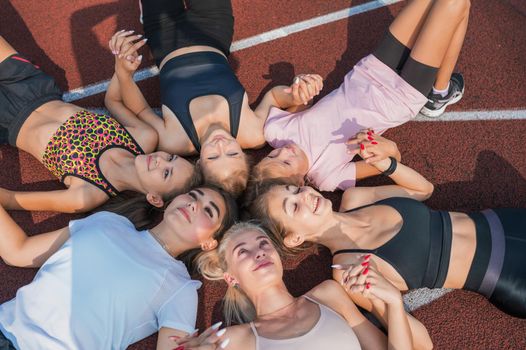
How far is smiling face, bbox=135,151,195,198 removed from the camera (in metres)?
3.83

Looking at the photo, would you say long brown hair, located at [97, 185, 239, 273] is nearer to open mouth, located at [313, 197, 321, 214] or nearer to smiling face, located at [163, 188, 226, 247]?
smiling face, located at [163, 188, 226, 247]

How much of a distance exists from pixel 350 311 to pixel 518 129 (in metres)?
2.69

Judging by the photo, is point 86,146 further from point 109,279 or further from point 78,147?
point 109,279

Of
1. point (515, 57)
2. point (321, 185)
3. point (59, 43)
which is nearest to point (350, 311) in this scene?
point (321, 185)

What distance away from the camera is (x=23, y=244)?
3.59m

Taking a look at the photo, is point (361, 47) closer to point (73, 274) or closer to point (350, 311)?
point (350, 311)

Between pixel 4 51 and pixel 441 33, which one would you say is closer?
pixel 441 33

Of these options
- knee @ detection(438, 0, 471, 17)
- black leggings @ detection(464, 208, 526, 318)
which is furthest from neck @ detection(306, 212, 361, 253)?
knee @ detection(438, 0, 471, 17)

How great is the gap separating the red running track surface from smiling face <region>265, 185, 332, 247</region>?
638 millimetres

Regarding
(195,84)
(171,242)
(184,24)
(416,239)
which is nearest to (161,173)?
(171,242)

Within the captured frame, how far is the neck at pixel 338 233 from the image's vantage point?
11.8 ft

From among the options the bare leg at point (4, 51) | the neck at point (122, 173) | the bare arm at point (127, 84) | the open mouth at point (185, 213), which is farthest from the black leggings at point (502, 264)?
the bare leg at point (4, 51)

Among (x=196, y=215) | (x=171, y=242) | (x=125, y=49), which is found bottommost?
(x=171, y=242)

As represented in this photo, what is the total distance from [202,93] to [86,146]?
1163mm
